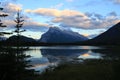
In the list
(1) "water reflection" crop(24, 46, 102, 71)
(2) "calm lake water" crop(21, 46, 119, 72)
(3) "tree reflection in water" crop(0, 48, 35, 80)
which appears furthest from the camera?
(1) "water reflection" crop(24, 46, 102, 71)

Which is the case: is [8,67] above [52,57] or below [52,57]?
above

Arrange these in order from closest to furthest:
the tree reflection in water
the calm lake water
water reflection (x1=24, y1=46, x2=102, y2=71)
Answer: the tree reflection in water < the calm lake water < water reflection (x1=24, y1=46, x2=102, y2=71)

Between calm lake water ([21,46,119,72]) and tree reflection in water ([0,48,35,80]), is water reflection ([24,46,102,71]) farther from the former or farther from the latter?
tree reflection in water ([0,48,35,80])

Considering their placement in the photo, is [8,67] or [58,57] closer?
[8,67]

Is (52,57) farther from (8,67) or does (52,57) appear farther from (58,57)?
(8,67)

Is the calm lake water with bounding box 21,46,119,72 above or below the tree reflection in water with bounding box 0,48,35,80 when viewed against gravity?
below

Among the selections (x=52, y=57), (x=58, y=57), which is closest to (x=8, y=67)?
(x=58, y=57)

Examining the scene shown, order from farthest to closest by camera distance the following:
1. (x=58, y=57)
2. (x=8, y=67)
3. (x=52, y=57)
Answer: (x=52, y=57) → (x=58, y=57) → (x=8, y=67)

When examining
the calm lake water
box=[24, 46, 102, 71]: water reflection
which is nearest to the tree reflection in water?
the calm lake water

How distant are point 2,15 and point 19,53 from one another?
5878 mm

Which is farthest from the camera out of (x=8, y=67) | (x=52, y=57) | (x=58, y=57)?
(x=52, y=57)

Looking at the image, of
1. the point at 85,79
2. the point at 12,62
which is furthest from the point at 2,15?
the point at 85,79

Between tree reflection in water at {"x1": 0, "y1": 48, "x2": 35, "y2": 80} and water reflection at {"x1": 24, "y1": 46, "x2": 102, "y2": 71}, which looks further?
water reflection at {"x1": 24, "y1": 46, "x2": 102, "y2": 71}

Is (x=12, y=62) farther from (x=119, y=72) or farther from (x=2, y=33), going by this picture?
(x=119, y=72)
